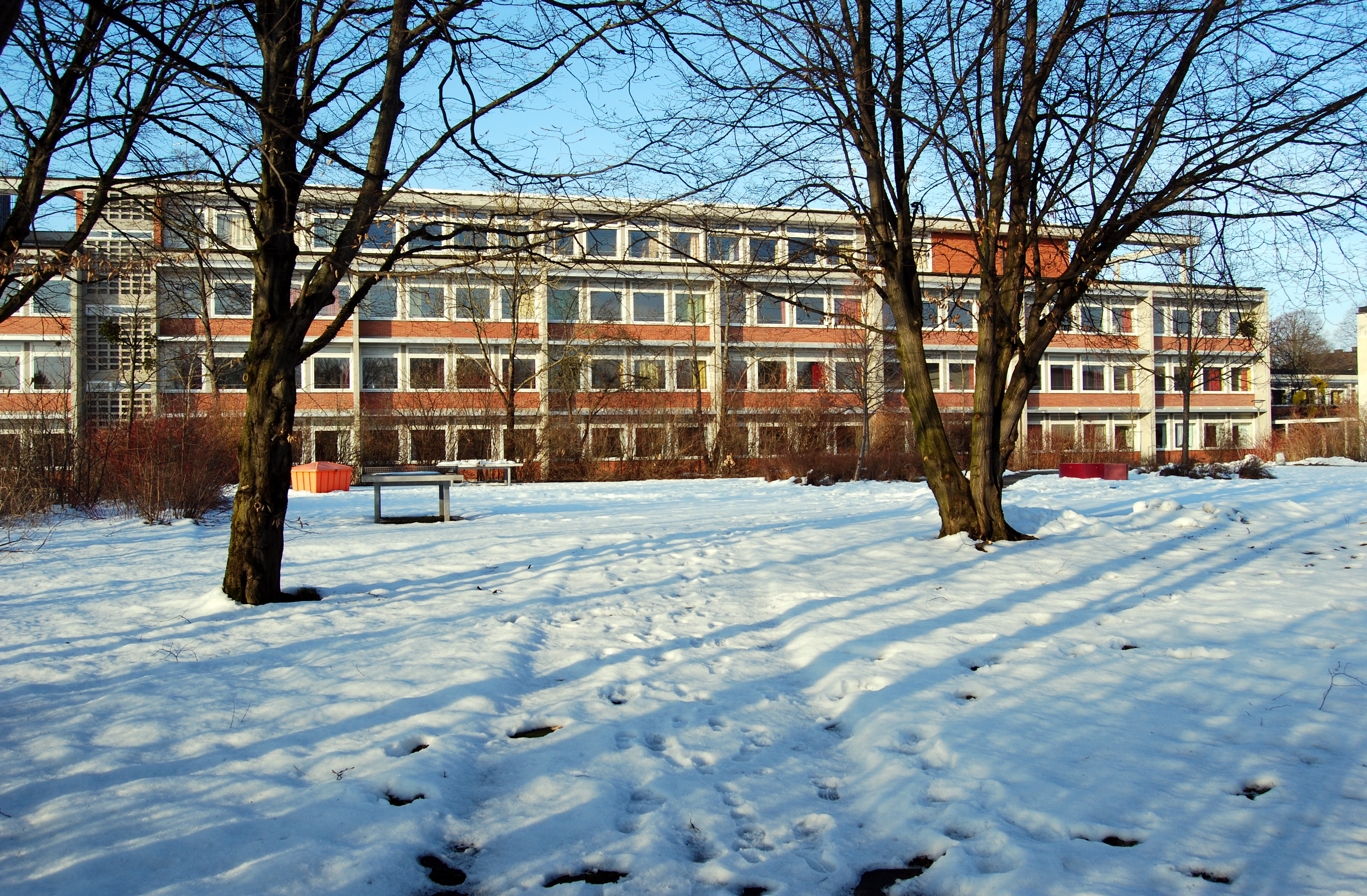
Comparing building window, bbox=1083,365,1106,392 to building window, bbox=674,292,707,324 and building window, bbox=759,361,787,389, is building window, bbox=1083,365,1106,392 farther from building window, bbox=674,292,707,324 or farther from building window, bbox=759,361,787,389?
building window, bbox=674,292,707,324

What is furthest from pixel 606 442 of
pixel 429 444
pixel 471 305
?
pixel 471 305

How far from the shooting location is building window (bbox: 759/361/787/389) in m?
39.2

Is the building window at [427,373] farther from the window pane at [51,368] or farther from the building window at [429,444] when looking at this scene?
the window pane at [51,368]

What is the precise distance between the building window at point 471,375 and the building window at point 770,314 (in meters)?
13.3

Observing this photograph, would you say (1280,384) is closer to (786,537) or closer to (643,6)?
(786,537)

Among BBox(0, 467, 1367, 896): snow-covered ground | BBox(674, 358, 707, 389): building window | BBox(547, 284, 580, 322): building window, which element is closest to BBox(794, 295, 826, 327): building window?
BBox(674, 358, 707, 389): building window

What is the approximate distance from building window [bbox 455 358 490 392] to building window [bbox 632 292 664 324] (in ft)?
25.5

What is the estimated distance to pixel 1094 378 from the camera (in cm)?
4428

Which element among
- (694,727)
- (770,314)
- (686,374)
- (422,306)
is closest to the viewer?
(694,727)

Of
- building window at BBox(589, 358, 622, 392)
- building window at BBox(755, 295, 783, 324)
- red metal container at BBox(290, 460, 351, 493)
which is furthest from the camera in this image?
building window at BBox(755, 295, 783, 324)

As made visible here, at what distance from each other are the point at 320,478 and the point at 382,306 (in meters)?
15.9

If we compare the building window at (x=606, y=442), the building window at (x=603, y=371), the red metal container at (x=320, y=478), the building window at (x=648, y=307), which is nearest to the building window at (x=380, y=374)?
the building window at (x=603, y=371)

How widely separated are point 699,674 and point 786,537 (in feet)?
16.9

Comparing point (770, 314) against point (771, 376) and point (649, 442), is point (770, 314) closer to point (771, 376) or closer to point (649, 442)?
point (771, 376)
